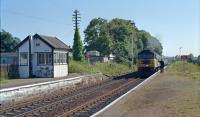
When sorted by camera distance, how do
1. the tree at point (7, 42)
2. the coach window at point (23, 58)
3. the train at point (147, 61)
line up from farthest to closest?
the tree at point (7, 42)
the train at point (147, 61)
the coach window at point (23, 58)

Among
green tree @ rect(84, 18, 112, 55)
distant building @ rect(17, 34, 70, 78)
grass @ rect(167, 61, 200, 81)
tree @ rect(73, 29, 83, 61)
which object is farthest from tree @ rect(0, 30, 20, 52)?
distant building @ rect(17, 34, 70, 78)

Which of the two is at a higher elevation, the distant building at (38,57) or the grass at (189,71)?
the distant building at (38,57)

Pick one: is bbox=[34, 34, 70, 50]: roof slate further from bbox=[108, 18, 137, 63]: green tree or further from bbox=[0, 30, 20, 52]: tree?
bbox=[108, 18, 137, 63]: green tree

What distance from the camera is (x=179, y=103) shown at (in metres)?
19.0

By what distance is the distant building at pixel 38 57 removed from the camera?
41969 millimetres

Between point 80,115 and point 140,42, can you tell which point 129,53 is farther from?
point 80,115

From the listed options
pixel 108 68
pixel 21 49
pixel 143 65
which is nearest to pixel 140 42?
pixel 108 68

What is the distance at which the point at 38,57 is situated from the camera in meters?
42.7

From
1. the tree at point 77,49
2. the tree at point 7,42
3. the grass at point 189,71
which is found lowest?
the grass at point 189,71

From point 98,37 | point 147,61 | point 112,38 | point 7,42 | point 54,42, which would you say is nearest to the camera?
point 54,42

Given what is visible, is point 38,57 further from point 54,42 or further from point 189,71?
point 189,71

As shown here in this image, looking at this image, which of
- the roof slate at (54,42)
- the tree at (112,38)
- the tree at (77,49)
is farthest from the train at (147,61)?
the tree at (112,38)

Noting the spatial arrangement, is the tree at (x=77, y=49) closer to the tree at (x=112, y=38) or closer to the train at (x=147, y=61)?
the train at (x=147, y=61)

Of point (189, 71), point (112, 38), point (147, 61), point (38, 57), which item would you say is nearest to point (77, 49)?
point (147, 61)
